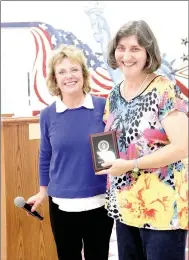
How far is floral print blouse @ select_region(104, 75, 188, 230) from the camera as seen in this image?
3.62ft

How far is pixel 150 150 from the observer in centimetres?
113

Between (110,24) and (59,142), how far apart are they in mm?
1595

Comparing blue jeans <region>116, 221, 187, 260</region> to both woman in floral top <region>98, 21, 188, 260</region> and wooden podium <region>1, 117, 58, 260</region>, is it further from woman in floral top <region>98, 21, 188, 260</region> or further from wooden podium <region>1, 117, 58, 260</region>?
wooden podium <region>1, 117, 58, 260</region>

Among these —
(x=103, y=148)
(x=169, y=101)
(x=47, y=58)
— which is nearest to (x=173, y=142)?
(x=169, y=101)

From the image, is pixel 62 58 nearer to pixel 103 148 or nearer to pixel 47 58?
pixel 103 148

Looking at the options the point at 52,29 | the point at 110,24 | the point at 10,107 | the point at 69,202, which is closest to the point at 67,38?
the point at 52,29

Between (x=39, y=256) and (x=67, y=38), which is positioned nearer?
(x=39, y=256)

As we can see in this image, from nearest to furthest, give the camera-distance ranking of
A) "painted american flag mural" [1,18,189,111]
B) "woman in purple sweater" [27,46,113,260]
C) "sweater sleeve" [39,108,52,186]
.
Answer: "woman in purple sweater" [27,46,113,260], "sweater sleeve" [39,108,52,186], "painted american flag mural" [1,18,189,111]

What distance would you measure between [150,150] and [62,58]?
21.6 inches

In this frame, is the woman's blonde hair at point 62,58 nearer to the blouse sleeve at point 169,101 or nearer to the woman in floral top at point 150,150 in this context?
the woman in floral top at point 150,150

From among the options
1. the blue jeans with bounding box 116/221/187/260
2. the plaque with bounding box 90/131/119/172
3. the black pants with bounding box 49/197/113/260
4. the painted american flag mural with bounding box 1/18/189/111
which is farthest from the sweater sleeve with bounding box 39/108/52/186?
the painted american flag mural with bounding box 1/18/189/111

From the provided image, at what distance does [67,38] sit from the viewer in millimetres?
2973

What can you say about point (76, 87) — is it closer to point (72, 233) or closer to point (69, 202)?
point (69, 202)

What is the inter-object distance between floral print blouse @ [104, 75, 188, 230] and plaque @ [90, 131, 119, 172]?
0.03 meters
